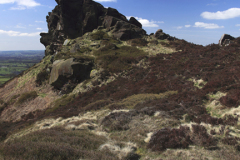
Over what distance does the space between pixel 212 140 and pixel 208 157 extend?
131 centimetres

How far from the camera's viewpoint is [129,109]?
12945mm

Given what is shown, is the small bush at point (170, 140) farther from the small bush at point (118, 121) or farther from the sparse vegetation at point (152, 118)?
the small bush at point (118, 121)

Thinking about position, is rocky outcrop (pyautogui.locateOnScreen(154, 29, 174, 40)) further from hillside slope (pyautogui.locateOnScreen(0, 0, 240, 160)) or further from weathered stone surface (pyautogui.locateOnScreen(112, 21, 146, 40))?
hillside slope (pyautogui.locateOnScreen(0, 0, 240, 160))

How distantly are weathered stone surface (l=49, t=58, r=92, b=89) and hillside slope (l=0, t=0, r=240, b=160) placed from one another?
17cm

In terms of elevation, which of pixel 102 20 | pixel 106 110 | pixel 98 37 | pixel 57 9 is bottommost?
pixel 106 110

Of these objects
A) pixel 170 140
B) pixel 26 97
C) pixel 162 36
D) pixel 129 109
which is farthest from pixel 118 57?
pixel 170 140

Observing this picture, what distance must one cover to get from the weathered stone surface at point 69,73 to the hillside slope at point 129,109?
174mm

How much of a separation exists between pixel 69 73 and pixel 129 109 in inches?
658

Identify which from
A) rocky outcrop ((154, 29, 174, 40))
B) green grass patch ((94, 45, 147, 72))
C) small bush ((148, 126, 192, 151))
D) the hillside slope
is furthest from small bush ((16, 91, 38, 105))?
rocky outcrop ((154, 29, 174, 40))

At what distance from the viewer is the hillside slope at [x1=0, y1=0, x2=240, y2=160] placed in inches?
250

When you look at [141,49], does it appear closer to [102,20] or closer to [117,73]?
[117,73]

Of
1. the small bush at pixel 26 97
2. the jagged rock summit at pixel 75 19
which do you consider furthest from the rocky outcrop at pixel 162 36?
the small bush at pixel 26 97

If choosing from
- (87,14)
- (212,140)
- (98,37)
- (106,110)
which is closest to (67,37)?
(87,14)

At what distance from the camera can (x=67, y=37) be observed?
50.2 metres
